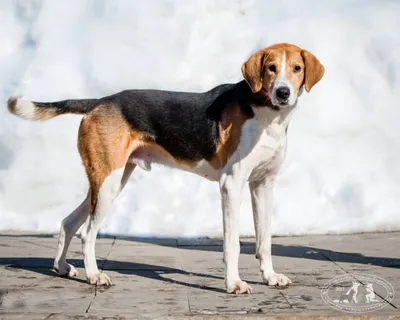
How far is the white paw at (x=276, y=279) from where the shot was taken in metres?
6.64

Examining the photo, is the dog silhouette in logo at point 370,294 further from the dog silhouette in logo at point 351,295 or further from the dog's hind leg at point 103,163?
the dog's hind leg at point 103,163

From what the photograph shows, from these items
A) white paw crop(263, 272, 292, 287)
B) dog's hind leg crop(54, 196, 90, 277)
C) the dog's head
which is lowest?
white paw crop(263, 272, 292, 287)

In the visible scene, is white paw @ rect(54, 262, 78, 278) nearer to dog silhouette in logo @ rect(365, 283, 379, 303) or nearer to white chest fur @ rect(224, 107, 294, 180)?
white chest fur @ rect(224, 107, 294, 180)

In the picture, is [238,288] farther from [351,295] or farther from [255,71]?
[255,71]

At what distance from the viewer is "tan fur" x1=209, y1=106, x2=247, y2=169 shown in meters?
6.55

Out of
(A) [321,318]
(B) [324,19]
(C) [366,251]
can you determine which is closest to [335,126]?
(B) [324,19]

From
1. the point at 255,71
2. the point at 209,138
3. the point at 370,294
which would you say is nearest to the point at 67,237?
the point at 209,138

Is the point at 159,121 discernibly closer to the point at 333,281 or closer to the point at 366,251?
the point at 333,281

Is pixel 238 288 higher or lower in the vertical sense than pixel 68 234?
lower

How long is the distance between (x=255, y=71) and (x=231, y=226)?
1174mm

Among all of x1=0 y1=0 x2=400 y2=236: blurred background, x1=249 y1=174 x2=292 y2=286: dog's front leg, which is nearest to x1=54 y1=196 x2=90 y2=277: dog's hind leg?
x1=249 y1=174 x2=292 y2=286: dog's front leg

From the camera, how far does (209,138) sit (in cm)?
673

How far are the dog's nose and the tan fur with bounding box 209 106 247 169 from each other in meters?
0.47

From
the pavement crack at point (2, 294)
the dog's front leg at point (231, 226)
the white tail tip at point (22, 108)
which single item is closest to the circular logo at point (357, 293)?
the dog's front leg at point (231, 226)
